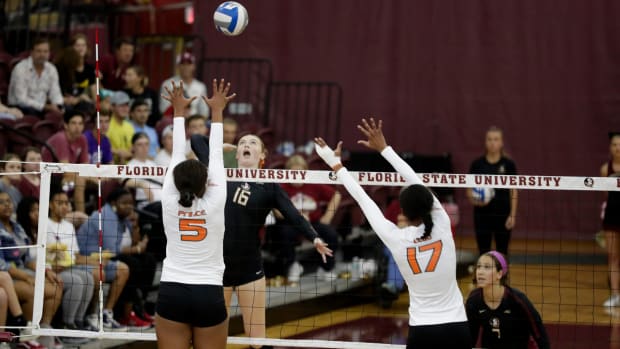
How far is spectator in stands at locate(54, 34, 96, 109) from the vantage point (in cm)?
1262

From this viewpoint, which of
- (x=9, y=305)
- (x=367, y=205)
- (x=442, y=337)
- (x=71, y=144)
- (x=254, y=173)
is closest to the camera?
(x=442, y=337)

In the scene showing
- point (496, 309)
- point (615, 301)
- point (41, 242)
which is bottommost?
point (615, 301)

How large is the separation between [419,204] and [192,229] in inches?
57.3

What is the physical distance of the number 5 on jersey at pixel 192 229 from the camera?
21.2 ft

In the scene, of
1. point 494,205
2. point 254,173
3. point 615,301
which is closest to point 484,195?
point 494,205

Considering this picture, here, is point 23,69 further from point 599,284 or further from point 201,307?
point 599,284

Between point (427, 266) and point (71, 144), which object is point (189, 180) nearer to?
point (427, 266)

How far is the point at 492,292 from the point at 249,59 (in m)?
8.64

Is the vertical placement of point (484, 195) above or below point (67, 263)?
above

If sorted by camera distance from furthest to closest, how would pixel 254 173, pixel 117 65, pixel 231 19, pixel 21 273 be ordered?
pixel 117 65
pixel 21 273
pixel 231 19
pixel 254 173

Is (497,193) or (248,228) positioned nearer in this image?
(248,228)

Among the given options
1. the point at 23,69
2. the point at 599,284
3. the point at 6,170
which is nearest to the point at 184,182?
the point at 6,170

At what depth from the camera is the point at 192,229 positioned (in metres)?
6.45

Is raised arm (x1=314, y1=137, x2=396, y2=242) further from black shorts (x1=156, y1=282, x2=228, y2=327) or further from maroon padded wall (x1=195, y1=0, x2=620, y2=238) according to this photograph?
maroon padded wall (x1=195, y1=0, x2=620, y2=238)
